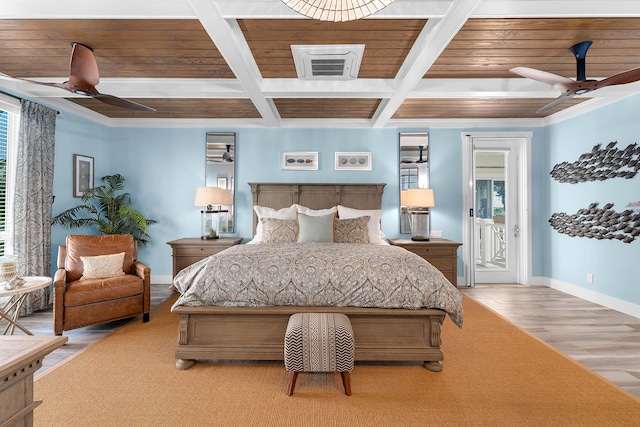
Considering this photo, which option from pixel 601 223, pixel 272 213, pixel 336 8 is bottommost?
pixel 601 223

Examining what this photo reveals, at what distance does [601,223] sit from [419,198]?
7.28 feet

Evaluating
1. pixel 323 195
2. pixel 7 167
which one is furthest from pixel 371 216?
pixel 7 167

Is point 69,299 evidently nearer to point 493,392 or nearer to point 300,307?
point 300,307

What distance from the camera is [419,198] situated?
487cm

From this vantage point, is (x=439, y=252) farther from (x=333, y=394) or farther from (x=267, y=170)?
(x=333, y=394)

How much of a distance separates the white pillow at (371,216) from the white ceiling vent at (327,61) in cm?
184

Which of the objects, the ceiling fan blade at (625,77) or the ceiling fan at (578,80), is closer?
the ceiling fan blade at (625,77)

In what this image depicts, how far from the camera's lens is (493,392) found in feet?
7.40

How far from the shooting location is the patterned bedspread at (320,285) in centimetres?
260

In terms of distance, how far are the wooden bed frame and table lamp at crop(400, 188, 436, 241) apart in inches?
99.1

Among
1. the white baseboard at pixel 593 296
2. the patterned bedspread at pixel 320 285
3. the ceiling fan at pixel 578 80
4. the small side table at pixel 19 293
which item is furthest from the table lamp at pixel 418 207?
the small side table at pixel 19 293

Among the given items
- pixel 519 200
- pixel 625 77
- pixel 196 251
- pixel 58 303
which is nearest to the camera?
pixel 625 77

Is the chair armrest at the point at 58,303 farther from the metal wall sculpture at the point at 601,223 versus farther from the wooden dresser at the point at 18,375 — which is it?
the metal wall sculpture at the point at 601,223

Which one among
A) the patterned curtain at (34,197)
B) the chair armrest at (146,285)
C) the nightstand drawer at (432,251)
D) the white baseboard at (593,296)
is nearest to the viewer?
the chair armrest at (146,285)
